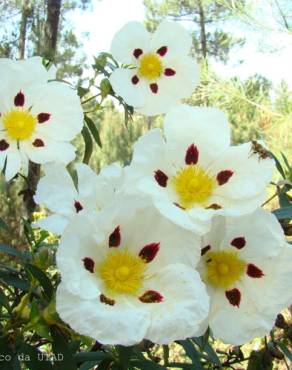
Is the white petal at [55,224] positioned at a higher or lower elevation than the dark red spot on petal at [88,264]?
higher

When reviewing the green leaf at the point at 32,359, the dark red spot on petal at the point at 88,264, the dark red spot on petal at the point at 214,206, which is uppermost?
the dark red spot on petal at the point at 214,206

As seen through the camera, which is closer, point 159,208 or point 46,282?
point 159,208

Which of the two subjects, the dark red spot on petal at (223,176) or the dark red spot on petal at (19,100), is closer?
the dark red spot on petal at (223,176)

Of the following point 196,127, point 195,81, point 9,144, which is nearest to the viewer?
point 196,127

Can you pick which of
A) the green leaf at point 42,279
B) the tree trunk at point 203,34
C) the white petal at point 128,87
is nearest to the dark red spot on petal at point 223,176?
the green leaf at point 42,279

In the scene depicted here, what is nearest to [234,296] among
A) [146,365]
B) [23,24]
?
[146,365]

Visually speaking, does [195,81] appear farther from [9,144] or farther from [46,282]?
[46,282]

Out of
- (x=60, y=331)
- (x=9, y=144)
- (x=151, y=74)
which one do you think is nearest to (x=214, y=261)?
(x=60, y=331)

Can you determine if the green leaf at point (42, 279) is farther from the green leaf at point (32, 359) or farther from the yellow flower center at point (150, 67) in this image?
the yellow flower center at point (150, 67)
